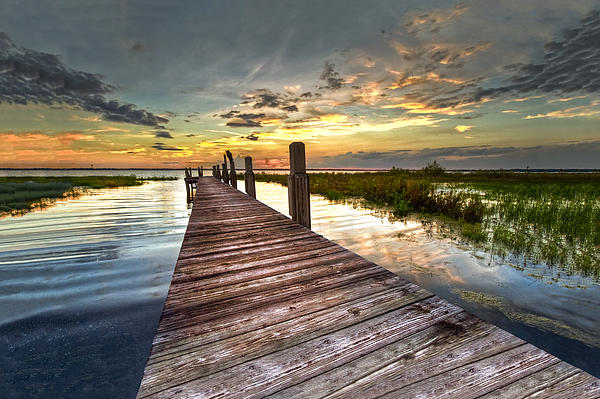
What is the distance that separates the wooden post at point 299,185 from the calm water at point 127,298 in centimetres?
183

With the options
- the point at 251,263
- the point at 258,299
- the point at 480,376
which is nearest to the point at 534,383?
the point at 480,376

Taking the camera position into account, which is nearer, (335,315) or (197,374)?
(197,374)

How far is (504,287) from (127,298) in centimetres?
602

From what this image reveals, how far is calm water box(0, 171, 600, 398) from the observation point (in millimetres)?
2666

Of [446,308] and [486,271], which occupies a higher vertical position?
[446,308]

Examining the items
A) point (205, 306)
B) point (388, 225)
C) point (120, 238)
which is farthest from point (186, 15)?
point (205, 306)

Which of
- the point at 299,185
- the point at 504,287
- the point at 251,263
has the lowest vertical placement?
the point at 504,287

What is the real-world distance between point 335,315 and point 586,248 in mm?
6706

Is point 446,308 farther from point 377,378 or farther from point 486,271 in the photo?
point 486,271

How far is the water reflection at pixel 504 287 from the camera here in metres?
2.96

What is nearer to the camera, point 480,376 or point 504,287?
point 480,376

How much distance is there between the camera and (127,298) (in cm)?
419

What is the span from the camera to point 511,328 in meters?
3.14

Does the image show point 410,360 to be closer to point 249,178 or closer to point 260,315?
point 260,315
